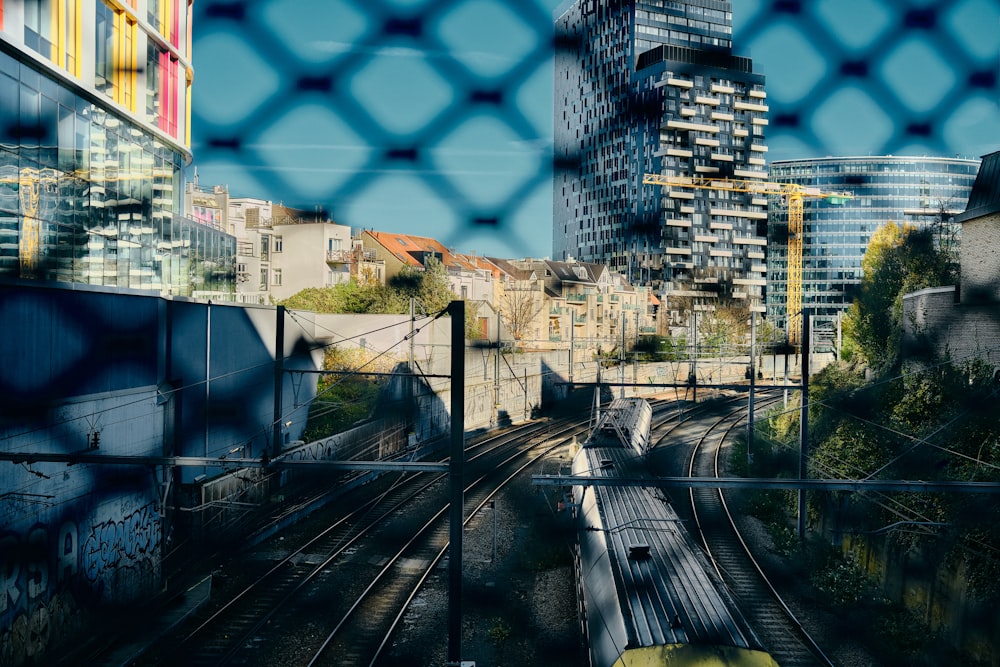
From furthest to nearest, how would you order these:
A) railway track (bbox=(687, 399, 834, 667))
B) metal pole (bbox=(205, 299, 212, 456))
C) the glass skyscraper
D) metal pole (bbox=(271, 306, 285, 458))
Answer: metal pole (bbox=(271, 306, 285, 458)) < metal pole (bbox=(205, 299, 212, 456)) < railway track (bbox=(687, 399, 834, 667)) < the glass skyscraper

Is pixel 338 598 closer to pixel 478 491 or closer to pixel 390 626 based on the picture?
pixel 390 626

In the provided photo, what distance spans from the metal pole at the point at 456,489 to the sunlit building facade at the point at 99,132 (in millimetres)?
772

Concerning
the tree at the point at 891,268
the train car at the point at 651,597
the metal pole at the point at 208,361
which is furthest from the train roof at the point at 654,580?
the metal pole at the point at 208,361

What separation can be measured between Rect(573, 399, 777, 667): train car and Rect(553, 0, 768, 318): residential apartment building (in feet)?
4.13

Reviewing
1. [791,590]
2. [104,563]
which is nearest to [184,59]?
[104,563]

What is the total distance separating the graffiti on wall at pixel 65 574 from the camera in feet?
11.8

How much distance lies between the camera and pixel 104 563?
4469 mm

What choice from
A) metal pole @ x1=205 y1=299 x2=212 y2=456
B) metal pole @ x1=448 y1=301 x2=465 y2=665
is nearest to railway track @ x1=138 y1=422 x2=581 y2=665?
metal pole @ x1=448 y1=301 x2=465 y2=665

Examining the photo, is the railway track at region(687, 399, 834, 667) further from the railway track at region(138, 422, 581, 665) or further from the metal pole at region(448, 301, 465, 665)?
the railway track at region(138, 422, 581, 665)

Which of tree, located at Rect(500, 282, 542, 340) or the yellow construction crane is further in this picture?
tree, located at Rect(500, 282, 542, 340)

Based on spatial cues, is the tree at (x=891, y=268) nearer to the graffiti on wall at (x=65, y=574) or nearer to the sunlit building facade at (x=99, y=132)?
→ the sunlit building facade at (x=99, y=132)

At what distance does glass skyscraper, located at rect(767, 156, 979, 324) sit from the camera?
2.92 ft

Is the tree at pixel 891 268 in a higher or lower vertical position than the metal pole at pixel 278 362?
higher

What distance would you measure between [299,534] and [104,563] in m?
2.97
